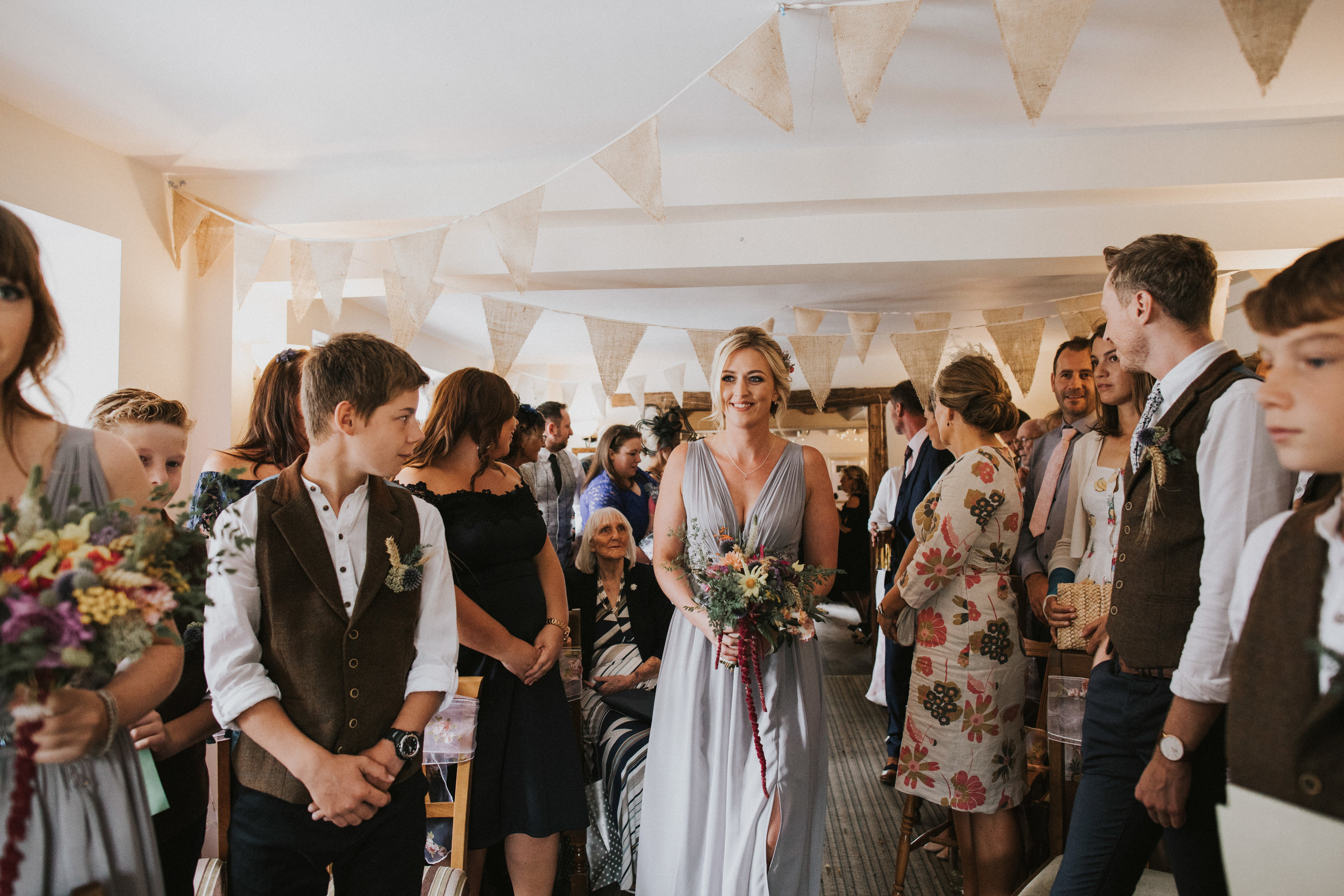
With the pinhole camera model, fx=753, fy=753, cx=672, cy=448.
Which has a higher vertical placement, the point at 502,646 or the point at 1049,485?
the point at 1049,485

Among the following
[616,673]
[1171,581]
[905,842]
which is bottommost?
[905,842]

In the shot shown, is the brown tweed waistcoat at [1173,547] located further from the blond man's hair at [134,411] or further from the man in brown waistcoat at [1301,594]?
the blond man's hair at [134,411]

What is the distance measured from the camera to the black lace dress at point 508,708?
2.09 m

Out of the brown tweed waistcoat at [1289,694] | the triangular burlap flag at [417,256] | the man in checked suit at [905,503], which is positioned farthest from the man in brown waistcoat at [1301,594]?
the triangular burlap flag at [417,256]

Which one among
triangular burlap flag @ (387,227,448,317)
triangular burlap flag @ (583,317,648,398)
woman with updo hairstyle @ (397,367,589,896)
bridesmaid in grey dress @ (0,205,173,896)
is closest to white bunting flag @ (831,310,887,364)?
triangular burlap flag @ (583,317,648,398)

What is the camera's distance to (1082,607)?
85.8 inches

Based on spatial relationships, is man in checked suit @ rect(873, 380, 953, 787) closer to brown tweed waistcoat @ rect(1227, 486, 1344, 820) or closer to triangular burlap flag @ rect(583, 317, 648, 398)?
triangular burlap flag @ rect(583, 317, 648, 398)

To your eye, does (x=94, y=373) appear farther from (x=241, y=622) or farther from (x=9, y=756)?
(x=9, y=756)

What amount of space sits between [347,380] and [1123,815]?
1.71 metres

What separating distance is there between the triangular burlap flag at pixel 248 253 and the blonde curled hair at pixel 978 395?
3.26 meters

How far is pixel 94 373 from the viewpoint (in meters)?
3.48

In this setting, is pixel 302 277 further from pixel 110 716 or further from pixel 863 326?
pixel 863 326

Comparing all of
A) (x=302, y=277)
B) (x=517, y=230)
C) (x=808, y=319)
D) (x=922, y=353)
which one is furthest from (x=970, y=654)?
(x=808, y=319)

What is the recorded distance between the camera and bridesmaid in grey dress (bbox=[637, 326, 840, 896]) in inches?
80.7
